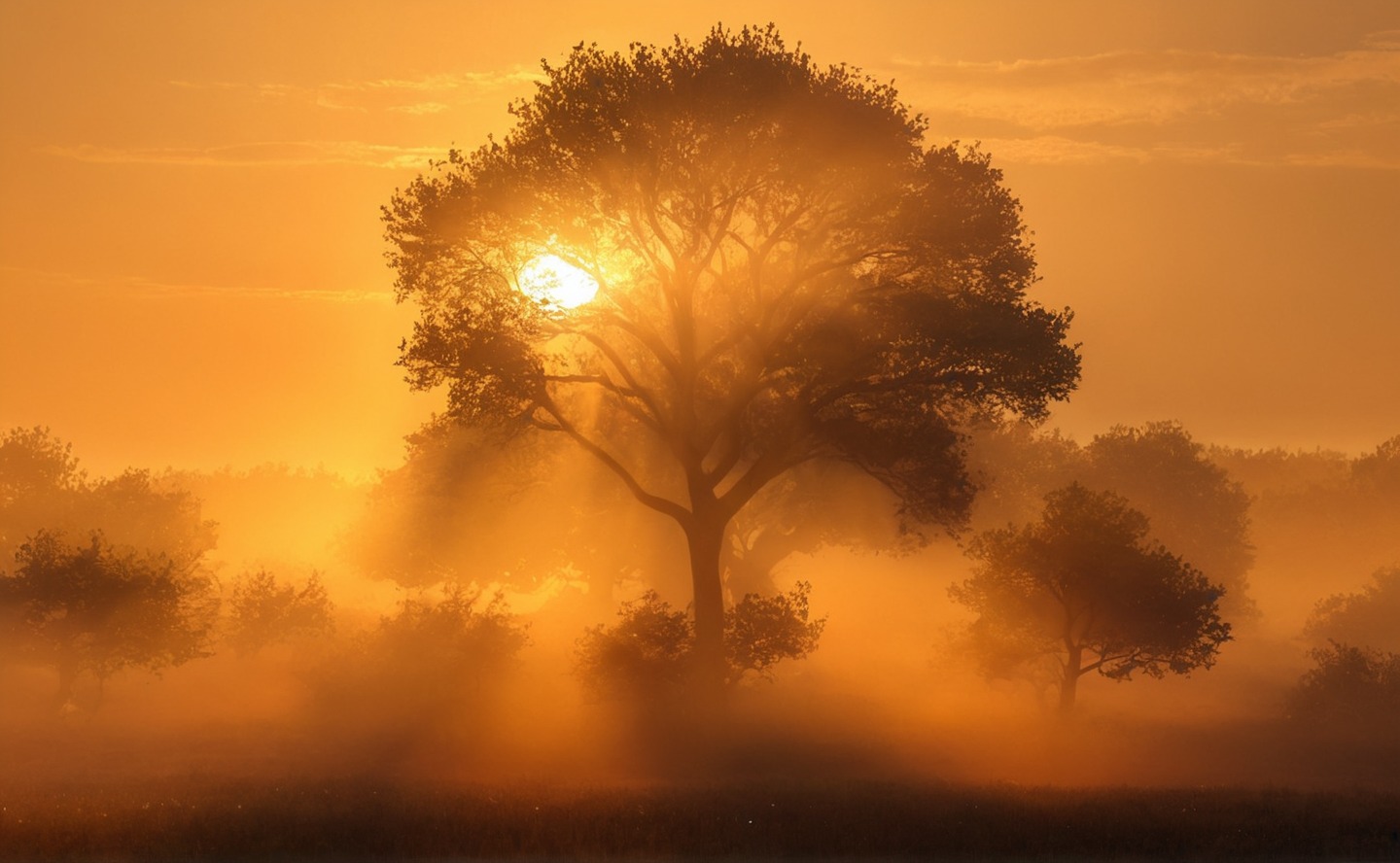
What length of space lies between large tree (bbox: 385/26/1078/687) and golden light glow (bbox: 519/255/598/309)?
9 cm

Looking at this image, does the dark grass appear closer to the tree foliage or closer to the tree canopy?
the tree canopy

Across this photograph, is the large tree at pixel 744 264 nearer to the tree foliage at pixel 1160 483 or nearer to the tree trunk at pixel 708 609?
the tree trunk at pixel 708 609

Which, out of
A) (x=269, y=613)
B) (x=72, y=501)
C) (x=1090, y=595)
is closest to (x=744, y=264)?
(x=1090, y=595)

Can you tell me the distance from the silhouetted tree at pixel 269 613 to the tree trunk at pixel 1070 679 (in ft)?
124

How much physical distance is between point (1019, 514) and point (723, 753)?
5731 centimetres

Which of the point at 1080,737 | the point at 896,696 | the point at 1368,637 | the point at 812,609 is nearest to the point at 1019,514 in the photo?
the point at 812,609

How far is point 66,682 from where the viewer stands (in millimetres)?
52500

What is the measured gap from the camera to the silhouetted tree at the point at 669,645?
142ft

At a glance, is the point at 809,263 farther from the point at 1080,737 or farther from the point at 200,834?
the point at 200,834

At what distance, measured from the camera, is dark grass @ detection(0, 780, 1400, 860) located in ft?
82.2

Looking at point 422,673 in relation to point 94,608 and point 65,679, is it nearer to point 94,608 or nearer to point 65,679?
point 94,608

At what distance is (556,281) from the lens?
143ft

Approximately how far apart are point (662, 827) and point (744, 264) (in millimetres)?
22248

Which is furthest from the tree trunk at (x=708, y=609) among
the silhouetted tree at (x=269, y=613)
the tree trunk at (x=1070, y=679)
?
the silhouetted tree at (x=269, y=613)
